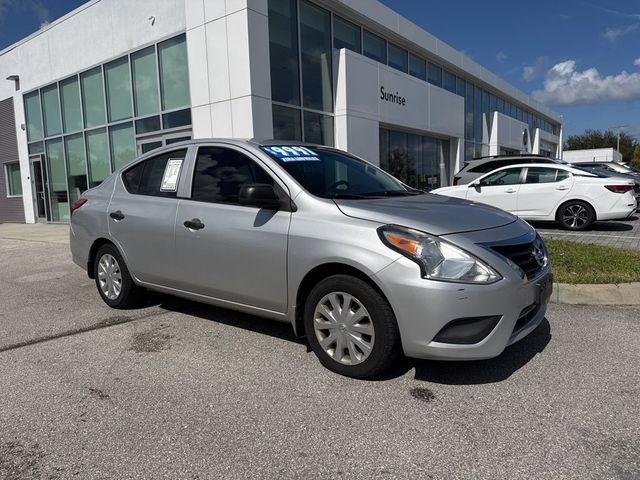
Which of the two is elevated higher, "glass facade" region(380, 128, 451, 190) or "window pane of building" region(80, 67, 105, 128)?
"window pane of building" region(80, 67, 105, 128)

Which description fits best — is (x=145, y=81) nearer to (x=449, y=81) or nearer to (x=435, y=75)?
(x=435, y=75)

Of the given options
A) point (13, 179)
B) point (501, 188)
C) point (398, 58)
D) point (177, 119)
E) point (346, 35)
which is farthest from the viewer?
point (13, 179)

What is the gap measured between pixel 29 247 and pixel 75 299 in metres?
6.23

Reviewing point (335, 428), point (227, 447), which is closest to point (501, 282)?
point (335, 428)

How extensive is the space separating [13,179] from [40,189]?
251 centimetres

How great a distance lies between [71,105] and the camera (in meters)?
15.2

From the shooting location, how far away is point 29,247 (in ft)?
35.7

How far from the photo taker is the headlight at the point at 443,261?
2.97m

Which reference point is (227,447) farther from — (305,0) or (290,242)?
(305,0)

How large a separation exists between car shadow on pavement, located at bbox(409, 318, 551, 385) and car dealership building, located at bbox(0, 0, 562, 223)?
7796mm

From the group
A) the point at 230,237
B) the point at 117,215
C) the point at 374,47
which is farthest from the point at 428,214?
the point at 374,47

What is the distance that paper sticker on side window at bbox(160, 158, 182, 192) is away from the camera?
4500 millimetres

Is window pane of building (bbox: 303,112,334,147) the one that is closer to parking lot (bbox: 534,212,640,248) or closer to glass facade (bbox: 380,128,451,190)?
glass facade (bbox: 380,128,451,190)

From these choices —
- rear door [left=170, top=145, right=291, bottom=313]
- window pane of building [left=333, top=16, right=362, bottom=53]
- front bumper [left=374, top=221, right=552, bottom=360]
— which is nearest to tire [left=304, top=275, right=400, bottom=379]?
front bumper [left=374, top=221, right=552, bottom=360]
